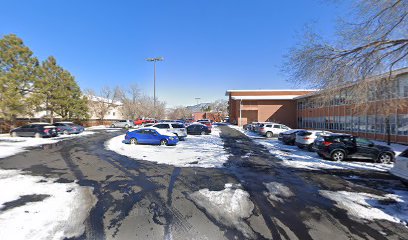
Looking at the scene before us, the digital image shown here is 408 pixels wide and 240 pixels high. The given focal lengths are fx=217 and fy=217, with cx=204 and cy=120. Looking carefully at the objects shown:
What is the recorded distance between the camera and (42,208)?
5066mm

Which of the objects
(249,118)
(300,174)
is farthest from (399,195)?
(249,118)

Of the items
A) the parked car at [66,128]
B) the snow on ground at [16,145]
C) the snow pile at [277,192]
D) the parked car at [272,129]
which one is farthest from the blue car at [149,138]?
the parked car at [66,128]

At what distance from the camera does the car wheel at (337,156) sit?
38.9 ft

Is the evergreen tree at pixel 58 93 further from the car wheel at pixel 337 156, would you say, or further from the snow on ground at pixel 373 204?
the snow on ground at pixel 373 204

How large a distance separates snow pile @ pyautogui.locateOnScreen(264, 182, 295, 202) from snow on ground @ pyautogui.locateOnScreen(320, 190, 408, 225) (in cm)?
103

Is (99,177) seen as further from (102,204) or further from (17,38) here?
(17,38)

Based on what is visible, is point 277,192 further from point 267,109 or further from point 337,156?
point 267,109

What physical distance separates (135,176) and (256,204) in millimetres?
4583

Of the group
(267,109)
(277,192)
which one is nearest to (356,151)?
(277,192)

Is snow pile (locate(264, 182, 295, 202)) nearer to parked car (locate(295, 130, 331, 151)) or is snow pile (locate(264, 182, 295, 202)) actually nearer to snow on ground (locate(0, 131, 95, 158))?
parked car (locate(295, 130, 331, 151))

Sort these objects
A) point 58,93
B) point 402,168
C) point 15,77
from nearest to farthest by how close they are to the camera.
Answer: point 402,168 → point 15,77 → point 58,93

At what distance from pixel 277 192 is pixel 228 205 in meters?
1.95

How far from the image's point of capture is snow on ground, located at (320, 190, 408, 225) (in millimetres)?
5023

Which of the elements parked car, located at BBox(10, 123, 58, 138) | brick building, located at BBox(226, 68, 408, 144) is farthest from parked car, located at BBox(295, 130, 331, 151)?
parked car, located at BBox(10, 123, 58, 138)
